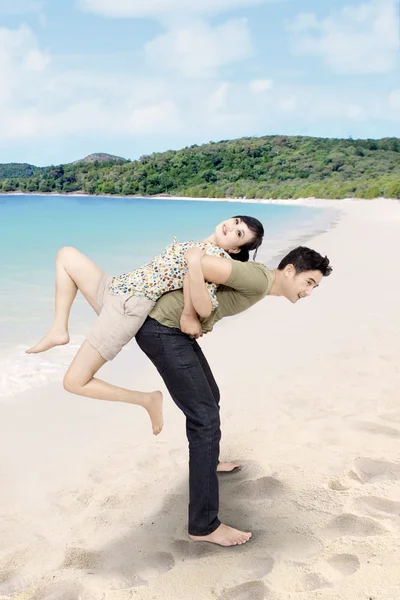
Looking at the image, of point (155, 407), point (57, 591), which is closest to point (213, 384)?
point (155, 407)

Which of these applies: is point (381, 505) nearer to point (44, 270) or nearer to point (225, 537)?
point (225, 537)

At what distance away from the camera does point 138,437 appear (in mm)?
4480

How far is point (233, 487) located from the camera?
3725 mm

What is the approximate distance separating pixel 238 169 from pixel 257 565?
9310 centimetres

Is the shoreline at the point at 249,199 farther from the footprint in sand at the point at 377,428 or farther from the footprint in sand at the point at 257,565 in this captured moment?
the footprint in sand at the point at 257,565

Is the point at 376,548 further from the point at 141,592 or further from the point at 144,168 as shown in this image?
the point at 144,168

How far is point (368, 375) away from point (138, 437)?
201 cm

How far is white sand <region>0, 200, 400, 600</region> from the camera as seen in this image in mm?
2875

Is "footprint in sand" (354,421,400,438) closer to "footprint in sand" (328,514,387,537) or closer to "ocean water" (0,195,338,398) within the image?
"footprint in sand" (328,514,387,537)

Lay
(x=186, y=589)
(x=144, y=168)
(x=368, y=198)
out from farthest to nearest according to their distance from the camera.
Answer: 1. (x=144, y=168)
2. (x=368, y=198)
3. (x=186, y=589)

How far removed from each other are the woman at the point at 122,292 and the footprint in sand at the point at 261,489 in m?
0.88

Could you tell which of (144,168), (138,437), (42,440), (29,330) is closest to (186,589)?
(138,437)

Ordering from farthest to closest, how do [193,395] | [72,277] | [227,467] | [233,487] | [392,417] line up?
[392,417] < [227,467] < [233,487] < [72,277] < [193,395]

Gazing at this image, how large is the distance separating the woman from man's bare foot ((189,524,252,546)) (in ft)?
2.39
